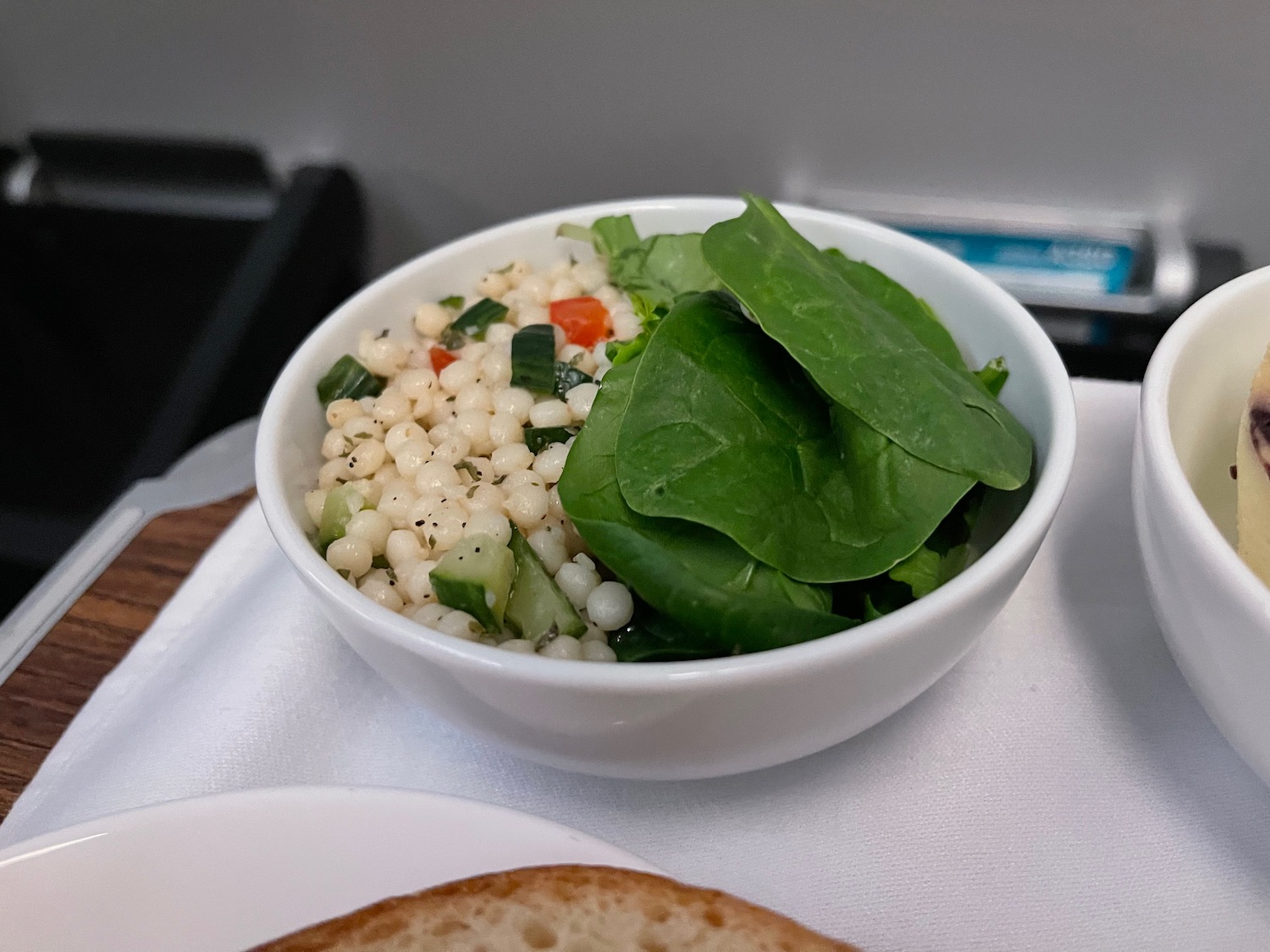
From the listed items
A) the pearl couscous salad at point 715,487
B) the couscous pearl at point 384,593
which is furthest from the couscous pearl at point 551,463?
the couscous pearl at point 384,593

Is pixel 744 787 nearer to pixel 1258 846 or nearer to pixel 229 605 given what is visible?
pixel 1258 846

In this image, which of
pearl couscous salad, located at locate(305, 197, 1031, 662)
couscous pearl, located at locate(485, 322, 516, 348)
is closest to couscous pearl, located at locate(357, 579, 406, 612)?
pearl couscous salad, located at locate(305, 197, 1031, 662)

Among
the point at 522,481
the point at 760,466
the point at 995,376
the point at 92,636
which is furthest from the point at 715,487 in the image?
the point at 92,636

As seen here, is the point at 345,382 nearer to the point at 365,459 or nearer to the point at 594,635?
the point at 365,459

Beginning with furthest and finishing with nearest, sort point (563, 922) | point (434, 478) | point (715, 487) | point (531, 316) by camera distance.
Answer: point (531, 316)
point (434, 478)
point (715, 487)
point (563, 922)

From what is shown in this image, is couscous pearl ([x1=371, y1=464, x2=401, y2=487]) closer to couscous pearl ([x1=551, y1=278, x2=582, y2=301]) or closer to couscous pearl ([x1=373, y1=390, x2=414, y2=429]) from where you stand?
couscous pearl ([x1=373, y1=390, x2=414, y2=429])

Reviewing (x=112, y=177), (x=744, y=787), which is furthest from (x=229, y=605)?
(x=112, y=177)

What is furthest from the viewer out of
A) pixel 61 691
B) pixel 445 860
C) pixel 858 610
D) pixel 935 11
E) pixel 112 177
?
pixel 112 177
